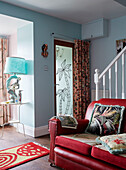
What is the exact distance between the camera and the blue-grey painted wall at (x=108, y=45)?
14.6ft

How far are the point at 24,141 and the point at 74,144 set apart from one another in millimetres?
1752

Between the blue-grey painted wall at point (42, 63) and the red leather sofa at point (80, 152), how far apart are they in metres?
1.56

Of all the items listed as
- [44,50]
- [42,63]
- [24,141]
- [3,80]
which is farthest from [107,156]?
[3,80]

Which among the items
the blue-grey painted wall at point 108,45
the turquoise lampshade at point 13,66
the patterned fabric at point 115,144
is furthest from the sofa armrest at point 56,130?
the blue-grey painted wall at point 108,45

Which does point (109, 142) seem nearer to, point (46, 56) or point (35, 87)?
point (35, 87)

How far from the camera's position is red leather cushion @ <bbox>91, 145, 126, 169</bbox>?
1691 mm

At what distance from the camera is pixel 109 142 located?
186 centimetres

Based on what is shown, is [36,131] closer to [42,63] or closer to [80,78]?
[42,63]

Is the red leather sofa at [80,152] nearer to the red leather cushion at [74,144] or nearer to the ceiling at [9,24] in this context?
the red leather cushion at [74,144]

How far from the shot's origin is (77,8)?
12.8ft

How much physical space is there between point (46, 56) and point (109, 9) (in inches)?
66.2

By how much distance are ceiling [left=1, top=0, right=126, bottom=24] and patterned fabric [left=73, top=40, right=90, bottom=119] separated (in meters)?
0.74

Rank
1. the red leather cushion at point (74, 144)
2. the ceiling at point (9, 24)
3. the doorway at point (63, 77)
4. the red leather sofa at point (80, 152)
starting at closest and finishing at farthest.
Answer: the red leather sofa at point (80, 152), the red leather cushion at point (74, 144), the ceiling at point (9, 24), the doorway at point (63, 77)

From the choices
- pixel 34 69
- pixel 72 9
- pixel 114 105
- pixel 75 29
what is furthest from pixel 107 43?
pixel 114 105
